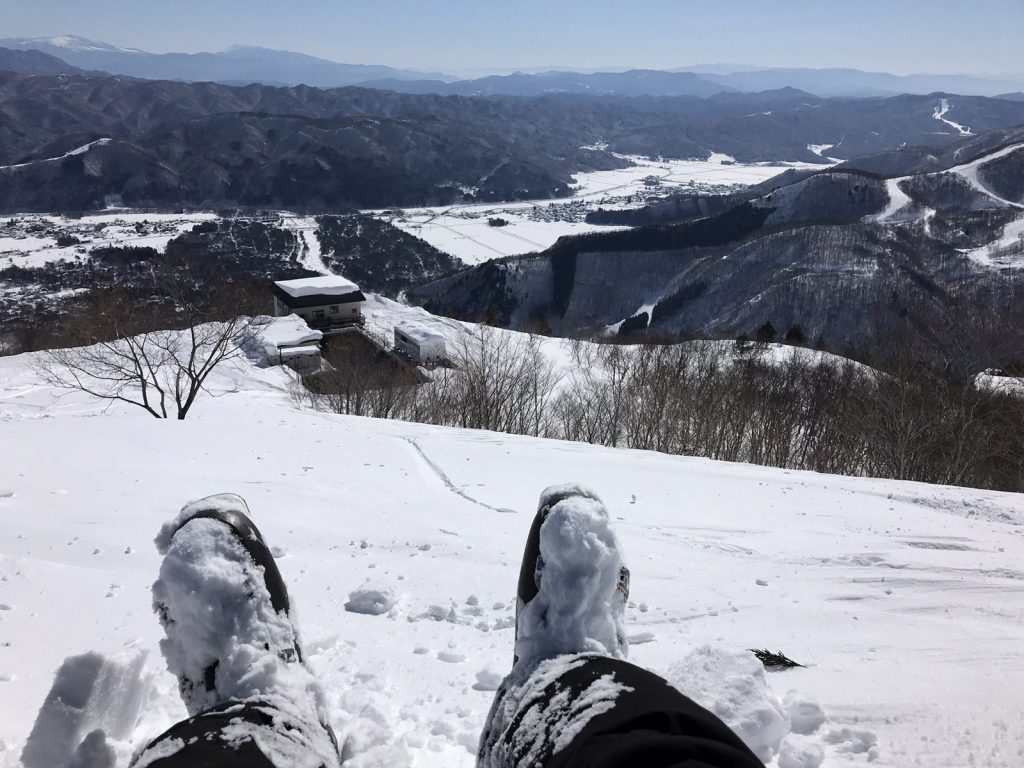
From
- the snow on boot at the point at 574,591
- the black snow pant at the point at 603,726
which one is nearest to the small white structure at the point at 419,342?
the snow on boot at the point at 574,591

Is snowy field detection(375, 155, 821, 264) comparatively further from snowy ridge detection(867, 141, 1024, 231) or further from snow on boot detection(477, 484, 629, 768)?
snow on boot detection(477, 484, 629, 768)

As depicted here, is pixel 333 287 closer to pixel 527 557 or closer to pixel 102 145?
pixel 527 557

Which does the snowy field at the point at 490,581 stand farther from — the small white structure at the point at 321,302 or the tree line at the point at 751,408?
the small white structure at the point at 321,302

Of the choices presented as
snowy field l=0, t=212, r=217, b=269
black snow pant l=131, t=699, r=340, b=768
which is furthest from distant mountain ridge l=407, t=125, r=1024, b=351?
snowy field l=0, t=212, r=217, b=269

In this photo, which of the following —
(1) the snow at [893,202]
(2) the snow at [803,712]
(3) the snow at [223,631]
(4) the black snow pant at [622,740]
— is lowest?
(2) the snow at [803,712]

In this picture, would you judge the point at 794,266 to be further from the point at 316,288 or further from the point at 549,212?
the point at 549,212

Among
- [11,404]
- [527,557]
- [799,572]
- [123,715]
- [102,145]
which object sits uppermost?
[102,145]

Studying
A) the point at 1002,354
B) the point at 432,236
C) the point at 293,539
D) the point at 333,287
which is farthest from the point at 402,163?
the point at 293,539

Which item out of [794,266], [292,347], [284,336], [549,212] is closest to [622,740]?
[292,347]
